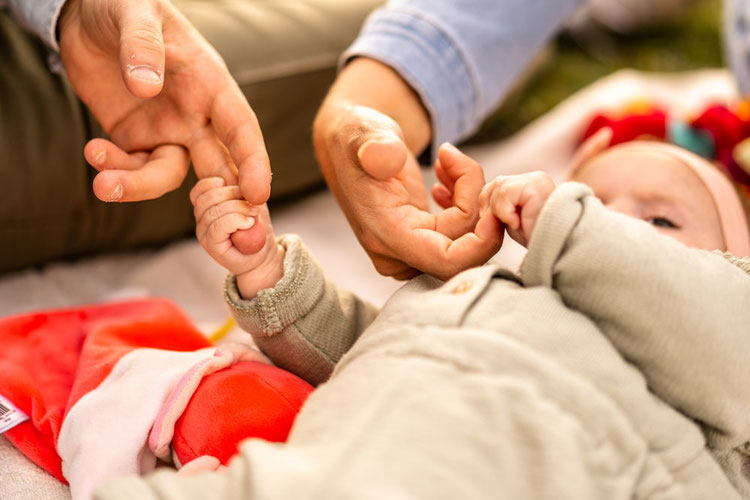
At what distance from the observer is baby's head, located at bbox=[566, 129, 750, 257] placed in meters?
0.85

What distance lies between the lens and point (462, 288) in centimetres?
57

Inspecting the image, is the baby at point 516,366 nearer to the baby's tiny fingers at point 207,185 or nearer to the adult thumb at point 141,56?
the baby's tiny fingers at point 207,185

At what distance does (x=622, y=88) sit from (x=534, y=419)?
1154 millimetres

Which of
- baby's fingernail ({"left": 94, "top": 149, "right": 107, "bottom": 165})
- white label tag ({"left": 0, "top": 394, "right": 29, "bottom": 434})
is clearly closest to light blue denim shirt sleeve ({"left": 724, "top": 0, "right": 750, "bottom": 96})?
baby's fingernail ({"left": 94, "top": 149, "right": 107, "bottom": 165})

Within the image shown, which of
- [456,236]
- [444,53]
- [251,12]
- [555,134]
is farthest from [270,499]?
[555,134]

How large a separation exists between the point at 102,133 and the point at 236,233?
0.37m

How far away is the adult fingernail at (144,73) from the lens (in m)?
0.60

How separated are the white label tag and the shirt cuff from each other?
0.61 metres

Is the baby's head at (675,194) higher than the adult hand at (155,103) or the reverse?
the reverse

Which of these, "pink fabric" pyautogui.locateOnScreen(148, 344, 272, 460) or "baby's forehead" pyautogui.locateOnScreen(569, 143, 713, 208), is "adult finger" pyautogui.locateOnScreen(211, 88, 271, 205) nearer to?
"pink fabric" pyautogui.locateOnScreen(148, 344, 272, 460)

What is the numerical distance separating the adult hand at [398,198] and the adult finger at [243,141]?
10cm

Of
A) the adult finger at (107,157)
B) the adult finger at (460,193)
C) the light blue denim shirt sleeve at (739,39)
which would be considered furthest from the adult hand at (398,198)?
the light blue denim shirt sleeve at (739,39)

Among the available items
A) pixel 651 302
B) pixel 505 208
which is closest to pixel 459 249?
pixel 505 208

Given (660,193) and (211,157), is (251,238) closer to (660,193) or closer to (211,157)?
(211,157)
